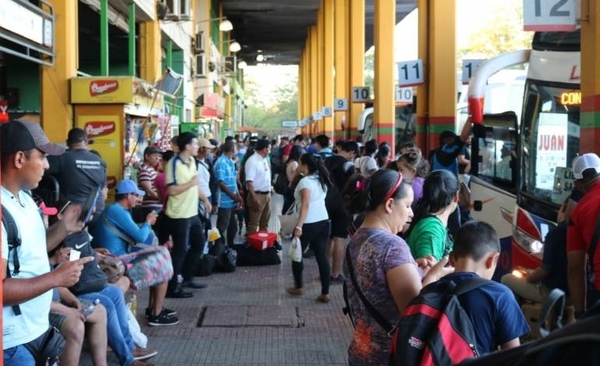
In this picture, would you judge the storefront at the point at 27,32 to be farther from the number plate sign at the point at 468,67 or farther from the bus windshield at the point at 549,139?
the number plate sign at the point at 468,67

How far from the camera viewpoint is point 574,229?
5.55m

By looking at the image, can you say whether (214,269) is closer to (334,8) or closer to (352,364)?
(352,364)

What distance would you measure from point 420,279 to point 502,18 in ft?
183

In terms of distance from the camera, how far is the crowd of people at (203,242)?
3.63 metres

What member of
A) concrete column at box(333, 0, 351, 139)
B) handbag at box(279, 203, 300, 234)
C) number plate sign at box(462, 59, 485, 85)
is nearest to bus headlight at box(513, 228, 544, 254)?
handbag at box(279, 203, 300, 234)

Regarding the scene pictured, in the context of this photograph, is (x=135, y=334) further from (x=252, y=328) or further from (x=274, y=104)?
(x=274, y=104)

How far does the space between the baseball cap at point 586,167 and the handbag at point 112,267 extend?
11.5ft

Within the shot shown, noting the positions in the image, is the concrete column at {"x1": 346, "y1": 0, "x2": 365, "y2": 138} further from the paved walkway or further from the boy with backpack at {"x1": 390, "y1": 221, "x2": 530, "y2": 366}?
the boy with backpack at {"x1": 390, "y1": 221, "x2": 530, "y2": 366}

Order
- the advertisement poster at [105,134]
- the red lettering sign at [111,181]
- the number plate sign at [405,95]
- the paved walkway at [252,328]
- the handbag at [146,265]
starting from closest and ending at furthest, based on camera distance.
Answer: the handbag at [146,265] < the paved walkway at [252,328] < the advertisement poster at [105,134] < the red lettering sign at [111,181] < the number plate sign at [405,95]

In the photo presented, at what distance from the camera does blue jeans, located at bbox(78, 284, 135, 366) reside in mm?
6332

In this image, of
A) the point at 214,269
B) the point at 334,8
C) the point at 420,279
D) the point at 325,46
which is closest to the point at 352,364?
the point at 420,279

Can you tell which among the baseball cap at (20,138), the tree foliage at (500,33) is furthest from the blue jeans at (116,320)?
the tree foliage at (500,33)

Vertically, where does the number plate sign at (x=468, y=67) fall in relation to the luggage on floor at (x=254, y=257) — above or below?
above

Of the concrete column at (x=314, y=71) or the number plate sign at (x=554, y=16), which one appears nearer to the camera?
the number plate sign at (x=554, y=16)
